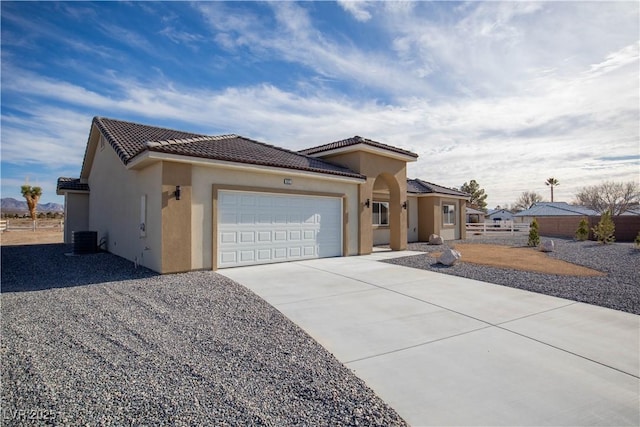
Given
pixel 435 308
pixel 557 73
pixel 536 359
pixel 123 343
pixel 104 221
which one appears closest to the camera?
pixel 536 359

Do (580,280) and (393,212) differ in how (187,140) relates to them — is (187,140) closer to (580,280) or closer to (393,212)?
(393,212)

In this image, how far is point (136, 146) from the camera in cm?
1122

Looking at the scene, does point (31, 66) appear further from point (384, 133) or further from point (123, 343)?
point (384, 133)

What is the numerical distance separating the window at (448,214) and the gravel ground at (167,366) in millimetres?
19215

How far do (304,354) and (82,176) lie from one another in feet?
69.7

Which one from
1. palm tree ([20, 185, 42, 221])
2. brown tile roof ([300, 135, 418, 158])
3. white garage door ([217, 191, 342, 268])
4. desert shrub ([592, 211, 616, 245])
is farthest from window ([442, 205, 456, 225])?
palm tree ([20, 185, 42, 221])

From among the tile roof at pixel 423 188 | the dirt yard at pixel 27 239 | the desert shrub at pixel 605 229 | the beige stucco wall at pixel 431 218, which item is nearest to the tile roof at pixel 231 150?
the tile roof at pixel 423 188

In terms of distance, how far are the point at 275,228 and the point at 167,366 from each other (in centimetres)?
764

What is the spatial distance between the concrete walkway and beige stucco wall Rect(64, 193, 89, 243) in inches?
649

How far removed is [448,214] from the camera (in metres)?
23.7

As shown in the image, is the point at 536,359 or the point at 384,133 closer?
the point at 536,359

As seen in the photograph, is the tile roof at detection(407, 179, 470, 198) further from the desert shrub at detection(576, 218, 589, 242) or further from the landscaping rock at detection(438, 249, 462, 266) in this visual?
the landscaping rock at detection(438, 249, 462, 266)

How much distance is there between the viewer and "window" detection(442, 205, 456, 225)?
75.8ft

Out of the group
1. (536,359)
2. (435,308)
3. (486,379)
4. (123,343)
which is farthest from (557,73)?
(123,343)
